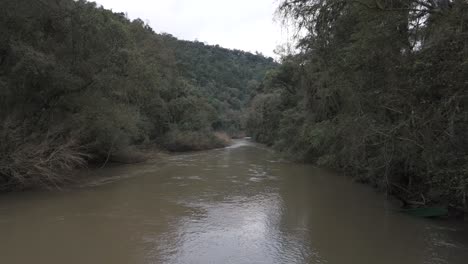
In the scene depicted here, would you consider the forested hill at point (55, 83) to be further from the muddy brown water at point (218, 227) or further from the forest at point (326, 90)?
the muddy brown water at point (218, 227)

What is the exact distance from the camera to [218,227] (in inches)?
422

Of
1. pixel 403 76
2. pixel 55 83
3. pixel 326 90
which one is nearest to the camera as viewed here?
pixel 403 76

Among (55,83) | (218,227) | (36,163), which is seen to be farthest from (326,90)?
(36,163)

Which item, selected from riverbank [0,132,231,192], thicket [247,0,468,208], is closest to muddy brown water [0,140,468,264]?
riverbank [0,132,231,192]

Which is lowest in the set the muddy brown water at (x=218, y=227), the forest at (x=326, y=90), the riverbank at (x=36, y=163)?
the muddy brown water at (x=218, y=227)

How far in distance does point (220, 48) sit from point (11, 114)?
308 feet

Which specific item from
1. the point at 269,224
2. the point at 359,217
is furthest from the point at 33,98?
the point at 359,217

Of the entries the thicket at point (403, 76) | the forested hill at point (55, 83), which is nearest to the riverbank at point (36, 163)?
the forested hill at point (55, 83)

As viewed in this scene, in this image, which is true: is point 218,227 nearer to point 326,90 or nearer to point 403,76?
point 403,76

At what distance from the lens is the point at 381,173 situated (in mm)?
13742

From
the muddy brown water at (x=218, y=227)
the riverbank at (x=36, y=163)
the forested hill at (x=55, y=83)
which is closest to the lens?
the muddy brown water at (x=218, y=227)

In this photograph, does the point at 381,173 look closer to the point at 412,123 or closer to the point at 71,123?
the point at 412,123

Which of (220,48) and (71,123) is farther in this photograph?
(220,48)

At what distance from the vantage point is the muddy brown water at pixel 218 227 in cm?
859
